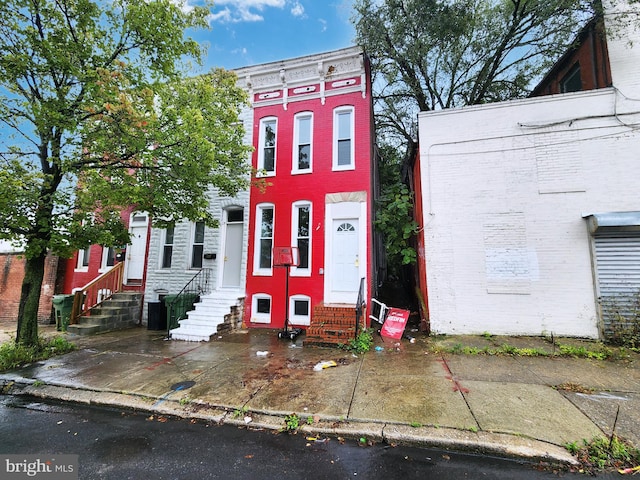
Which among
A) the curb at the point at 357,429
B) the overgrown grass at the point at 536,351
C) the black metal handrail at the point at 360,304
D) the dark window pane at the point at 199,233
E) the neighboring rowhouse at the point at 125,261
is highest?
the dark window pane at the point at 199,233

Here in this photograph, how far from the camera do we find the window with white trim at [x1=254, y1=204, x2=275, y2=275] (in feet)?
31.9

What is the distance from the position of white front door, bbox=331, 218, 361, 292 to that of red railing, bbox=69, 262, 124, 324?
27.3 ft

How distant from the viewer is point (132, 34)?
20.9ft

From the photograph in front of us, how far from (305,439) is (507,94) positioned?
48.2ft

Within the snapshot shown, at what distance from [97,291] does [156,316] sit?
3.06 meters

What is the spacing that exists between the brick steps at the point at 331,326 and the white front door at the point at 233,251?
11.7 feet

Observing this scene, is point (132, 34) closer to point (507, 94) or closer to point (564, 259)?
point (564, 259)

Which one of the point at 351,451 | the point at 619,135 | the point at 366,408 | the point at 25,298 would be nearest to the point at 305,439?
the point at 351,451

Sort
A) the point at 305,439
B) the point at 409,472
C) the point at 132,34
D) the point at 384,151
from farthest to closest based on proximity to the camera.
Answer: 1. the point at 384,151
2. the point at 132,34
3. the point at 305,439
4. the point at 409,472

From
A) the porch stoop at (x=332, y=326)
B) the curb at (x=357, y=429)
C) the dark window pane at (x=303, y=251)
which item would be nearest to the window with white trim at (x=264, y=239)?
the dark window pane at (x=303, y=251)

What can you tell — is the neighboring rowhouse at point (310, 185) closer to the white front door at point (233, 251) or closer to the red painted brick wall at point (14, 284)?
the white front door at point (233, 251)

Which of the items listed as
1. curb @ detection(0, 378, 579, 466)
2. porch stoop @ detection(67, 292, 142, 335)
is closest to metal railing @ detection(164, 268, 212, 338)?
porch stoop @ detection(67, 292, 142, 335)

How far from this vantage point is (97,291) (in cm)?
1065

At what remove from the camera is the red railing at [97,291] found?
9617 mm
